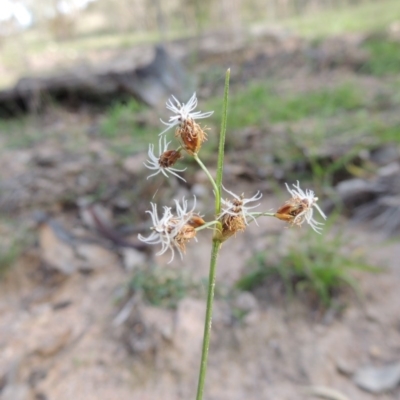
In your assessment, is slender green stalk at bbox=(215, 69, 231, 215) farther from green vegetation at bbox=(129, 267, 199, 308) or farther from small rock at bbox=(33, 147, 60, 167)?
small rock at bbox=(33, 147, 60, 167)

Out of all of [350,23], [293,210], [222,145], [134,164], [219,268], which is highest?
[222,145]

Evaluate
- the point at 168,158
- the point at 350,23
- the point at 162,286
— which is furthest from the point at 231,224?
the point at 350,23

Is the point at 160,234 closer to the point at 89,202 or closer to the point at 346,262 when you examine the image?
the point at 346,262

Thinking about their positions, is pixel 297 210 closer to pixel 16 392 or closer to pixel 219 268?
pixel 16 392

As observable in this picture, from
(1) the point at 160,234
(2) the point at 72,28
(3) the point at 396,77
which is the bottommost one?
(2) the point at 72,28

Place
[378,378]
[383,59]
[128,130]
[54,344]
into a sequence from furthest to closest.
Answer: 1. [383,59]
2. [128,130]
3. [54,344]
4. [378,378]

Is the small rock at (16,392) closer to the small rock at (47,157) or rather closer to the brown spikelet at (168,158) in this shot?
the brown spikelet at (168,158)

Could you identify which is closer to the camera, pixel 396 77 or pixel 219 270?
pixel 219 270

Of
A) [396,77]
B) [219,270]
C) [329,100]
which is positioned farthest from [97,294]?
[396,77]
